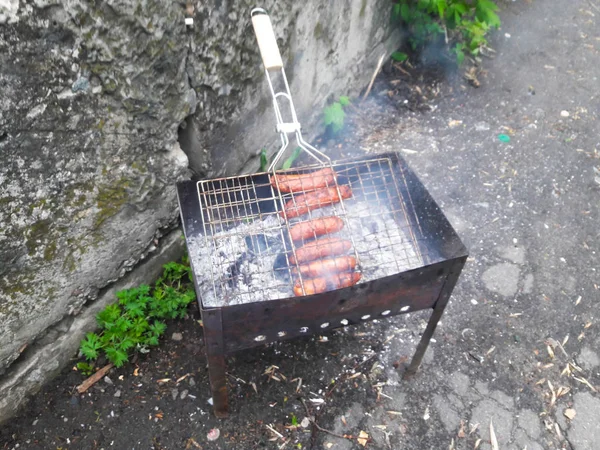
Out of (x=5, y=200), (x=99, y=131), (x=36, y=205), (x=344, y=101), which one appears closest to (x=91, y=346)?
(x=36, y=205)

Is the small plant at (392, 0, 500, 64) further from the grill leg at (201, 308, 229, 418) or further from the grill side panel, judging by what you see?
the grill leg at (201, 308, 229, 418)

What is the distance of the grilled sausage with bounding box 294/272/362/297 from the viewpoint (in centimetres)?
234

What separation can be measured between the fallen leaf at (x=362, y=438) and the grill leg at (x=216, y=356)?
81 cm

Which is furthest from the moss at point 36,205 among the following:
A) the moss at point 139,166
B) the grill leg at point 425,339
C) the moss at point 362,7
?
the moss at point 362,7

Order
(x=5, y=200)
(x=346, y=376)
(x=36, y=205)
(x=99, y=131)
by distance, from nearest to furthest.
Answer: (x=5, y=200)
(x=36, y=205)
(x=99, y=131)
(x=346, y=376)

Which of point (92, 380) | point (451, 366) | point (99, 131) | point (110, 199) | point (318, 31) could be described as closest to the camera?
point (99, 131)

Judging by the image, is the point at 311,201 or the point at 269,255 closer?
the point at 269,255

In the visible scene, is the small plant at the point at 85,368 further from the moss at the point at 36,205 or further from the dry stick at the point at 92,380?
the moss at the point at 36,205

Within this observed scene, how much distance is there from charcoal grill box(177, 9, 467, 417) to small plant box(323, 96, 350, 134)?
185cm

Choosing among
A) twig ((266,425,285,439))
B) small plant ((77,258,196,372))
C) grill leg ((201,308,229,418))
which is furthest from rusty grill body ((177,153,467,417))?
small plant ((77,258,196,372))

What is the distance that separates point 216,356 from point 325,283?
2.14 ft

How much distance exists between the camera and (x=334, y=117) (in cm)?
468

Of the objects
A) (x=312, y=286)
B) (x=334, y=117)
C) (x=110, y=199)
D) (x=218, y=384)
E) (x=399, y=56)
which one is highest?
(x=312, y=286)

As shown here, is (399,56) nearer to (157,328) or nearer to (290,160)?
(290,160)
